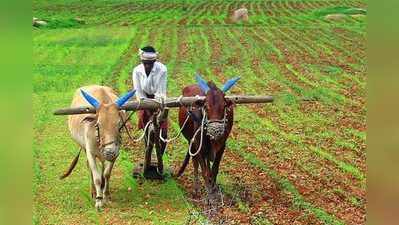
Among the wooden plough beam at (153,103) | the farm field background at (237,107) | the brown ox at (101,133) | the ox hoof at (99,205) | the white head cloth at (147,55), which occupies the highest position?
the white head cloth at (147,55)

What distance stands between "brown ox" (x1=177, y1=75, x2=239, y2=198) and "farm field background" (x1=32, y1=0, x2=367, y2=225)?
33cm

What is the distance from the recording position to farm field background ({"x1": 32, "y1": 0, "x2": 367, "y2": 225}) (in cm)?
613

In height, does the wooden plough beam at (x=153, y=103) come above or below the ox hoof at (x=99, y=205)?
above

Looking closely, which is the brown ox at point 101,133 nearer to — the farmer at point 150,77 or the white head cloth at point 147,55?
the farmer at point 150,77

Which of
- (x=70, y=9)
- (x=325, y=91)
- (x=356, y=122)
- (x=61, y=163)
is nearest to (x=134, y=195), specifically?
(x=61, y=163)

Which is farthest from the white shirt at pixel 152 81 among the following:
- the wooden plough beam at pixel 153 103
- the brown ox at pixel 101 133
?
the wooden plough beam at pixel 153 103

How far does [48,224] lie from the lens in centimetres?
571

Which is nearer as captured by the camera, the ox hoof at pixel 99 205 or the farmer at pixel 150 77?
the ox hoof at pixel 99 205

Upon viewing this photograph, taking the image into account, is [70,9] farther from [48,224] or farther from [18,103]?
[18,103]

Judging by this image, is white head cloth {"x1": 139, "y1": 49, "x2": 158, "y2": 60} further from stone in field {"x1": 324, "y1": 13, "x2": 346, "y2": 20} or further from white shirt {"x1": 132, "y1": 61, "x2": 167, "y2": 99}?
stone in field {"x1": 324, "y1": 13, "x2": 346, "y2": 20}

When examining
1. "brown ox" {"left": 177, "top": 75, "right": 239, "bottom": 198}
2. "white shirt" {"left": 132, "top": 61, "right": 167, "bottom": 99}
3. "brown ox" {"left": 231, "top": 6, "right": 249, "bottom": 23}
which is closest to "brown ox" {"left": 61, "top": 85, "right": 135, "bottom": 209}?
"white shirt" {"left": 132, "top": 61, "right": 167, "bottom": 99}

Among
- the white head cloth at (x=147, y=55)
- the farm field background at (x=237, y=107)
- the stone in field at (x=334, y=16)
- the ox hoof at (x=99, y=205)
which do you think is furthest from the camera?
the stone in field at (x=334, y=16)

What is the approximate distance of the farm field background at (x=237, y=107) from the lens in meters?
6.13

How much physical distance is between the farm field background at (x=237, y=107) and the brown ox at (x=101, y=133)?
0.28 meters
